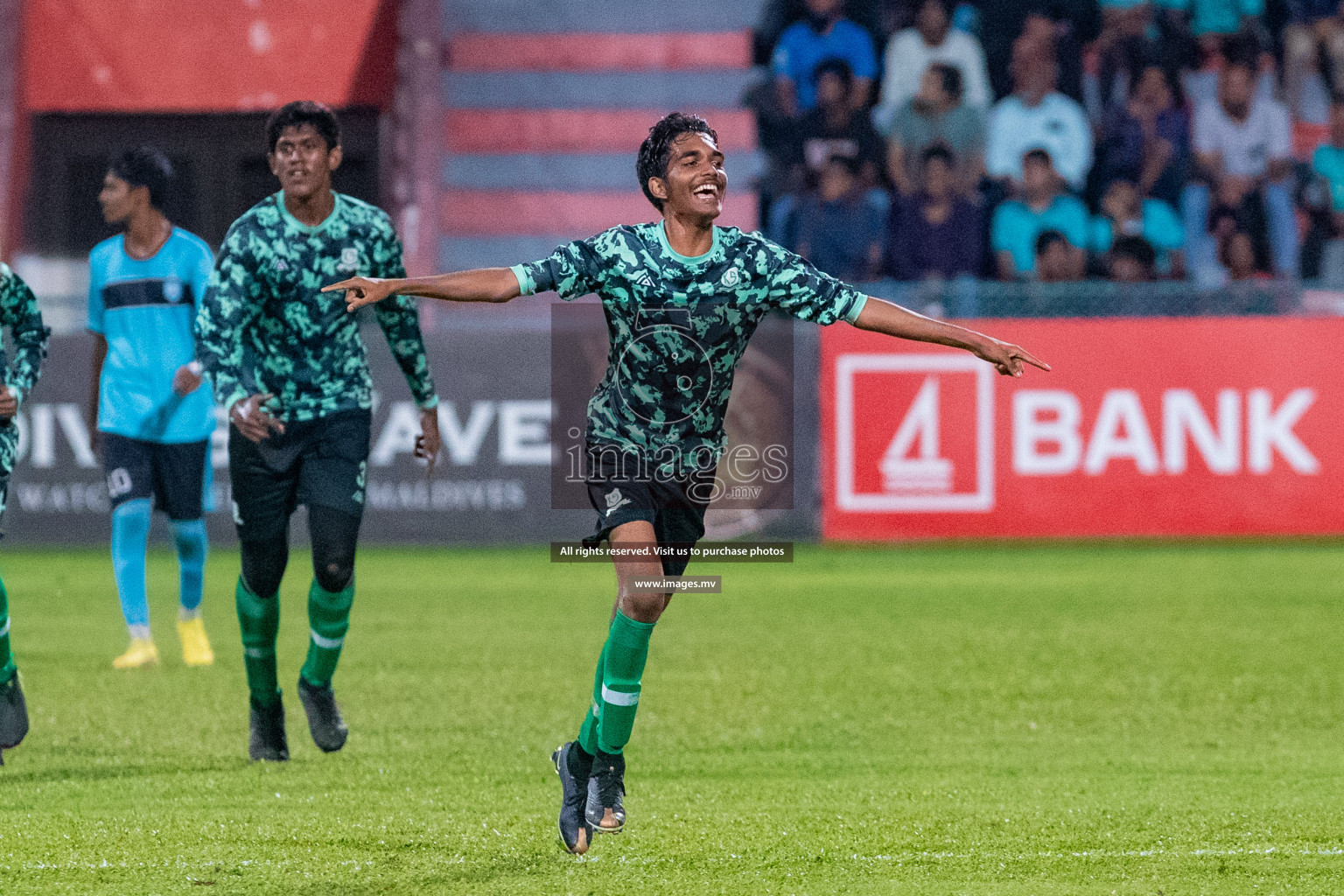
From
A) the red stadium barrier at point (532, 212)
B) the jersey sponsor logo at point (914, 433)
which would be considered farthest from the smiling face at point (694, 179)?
the red stadium barrier at point (532, 212)

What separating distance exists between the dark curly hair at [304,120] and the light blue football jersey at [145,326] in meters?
2.54

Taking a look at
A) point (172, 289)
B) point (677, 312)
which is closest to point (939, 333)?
point (677, 312)

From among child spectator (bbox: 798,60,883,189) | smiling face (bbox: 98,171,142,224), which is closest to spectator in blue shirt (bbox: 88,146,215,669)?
smiling face (bbox: 98,171,142,224)

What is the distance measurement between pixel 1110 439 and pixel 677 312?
10.2 meters

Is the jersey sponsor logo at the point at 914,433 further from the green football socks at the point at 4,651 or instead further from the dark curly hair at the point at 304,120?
the green football socks at the point at 4,651

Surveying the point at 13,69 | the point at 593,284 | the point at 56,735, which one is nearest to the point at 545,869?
the point at 593,284

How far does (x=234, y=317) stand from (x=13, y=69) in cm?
1407

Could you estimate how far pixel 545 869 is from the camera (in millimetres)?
5387

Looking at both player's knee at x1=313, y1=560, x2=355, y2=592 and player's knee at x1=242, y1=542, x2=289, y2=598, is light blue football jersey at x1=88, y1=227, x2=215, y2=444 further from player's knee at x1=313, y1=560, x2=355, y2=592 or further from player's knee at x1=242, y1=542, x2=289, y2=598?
player's knee at x1=313, y1=560, x2=355, y2=592

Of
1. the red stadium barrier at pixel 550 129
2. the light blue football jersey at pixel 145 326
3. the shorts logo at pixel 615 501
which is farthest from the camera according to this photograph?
the red stadium barrier at pixel 550 129

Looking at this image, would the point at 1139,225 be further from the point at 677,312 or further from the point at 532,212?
the point at 677,312

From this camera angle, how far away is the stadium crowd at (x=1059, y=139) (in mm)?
17562

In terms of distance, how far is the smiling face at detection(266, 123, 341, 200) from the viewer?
679 centimetres

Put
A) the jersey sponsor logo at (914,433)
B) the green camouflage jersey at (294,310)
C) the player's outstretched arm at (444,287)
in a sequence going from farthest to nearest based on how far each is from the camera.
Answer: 1. the jersey sponsor logo at (914,433)
2. the green camouflage jersey at (294,310)
3. the player's outstretched arm at (444,287)
